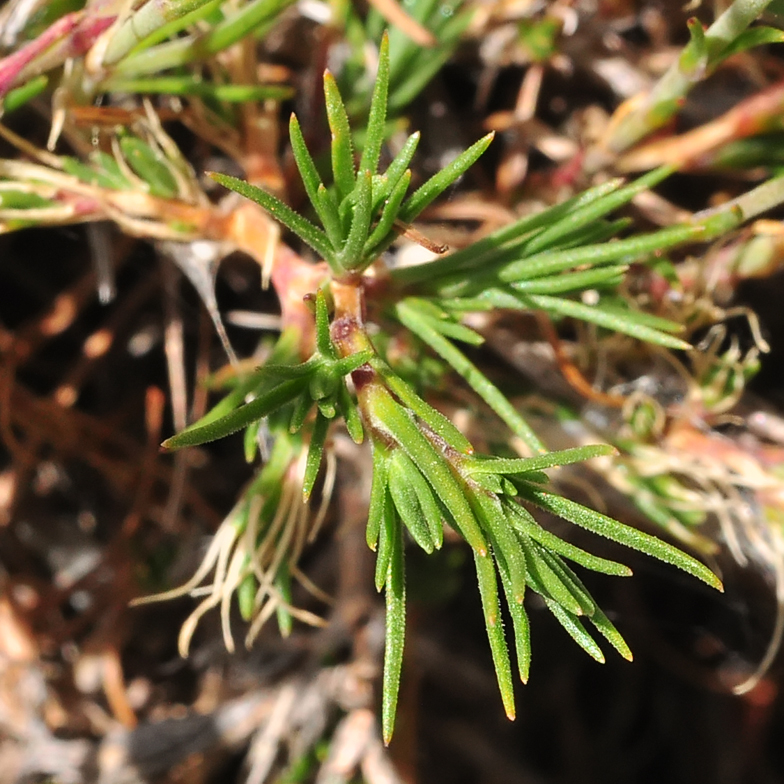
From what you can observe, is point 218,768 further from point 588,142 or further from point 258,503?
point 588,142

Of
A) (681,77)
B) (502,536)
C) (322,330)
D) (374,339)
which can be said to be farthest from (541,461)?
(681,77)

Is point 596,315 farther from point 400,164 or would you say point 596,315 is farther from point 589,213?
point 400,164

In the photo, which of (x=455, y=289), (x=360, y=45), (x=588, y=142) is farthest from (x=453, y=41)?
(x=455, y=289)

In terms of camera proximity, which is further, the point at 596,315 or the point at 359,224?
the point at 596,315

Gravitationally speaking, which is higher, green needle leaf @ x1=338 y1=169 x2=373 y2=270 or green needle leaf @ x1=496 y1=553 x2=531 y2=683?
green needle leaf @ x1=338 y1=169 x2=373 y2=270

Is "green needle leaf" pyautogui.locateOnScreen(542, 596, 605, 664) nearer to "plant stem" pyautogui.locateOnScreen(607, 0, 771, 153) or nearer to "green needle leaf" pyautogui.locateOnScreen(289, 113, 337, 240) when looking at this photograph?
"green needle leaf" pyautogui.locateOnScreen(289, 113, 337, 240)

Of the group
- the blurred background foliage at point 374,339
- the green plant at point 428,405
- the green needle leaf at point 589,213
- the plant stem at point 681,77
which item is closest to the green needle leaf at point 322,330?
the green plant at point 428,405

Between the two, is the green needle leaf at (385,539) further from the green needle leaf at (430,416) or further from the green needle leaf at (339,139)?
the green needle leaf at (339,139)

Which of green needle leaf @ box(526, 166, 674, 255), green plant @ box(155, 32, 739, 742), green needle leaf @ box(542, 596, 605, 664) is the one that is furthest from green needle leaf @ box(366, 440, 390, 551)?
green needle leaf @ box(526, 166, 674, 255)
